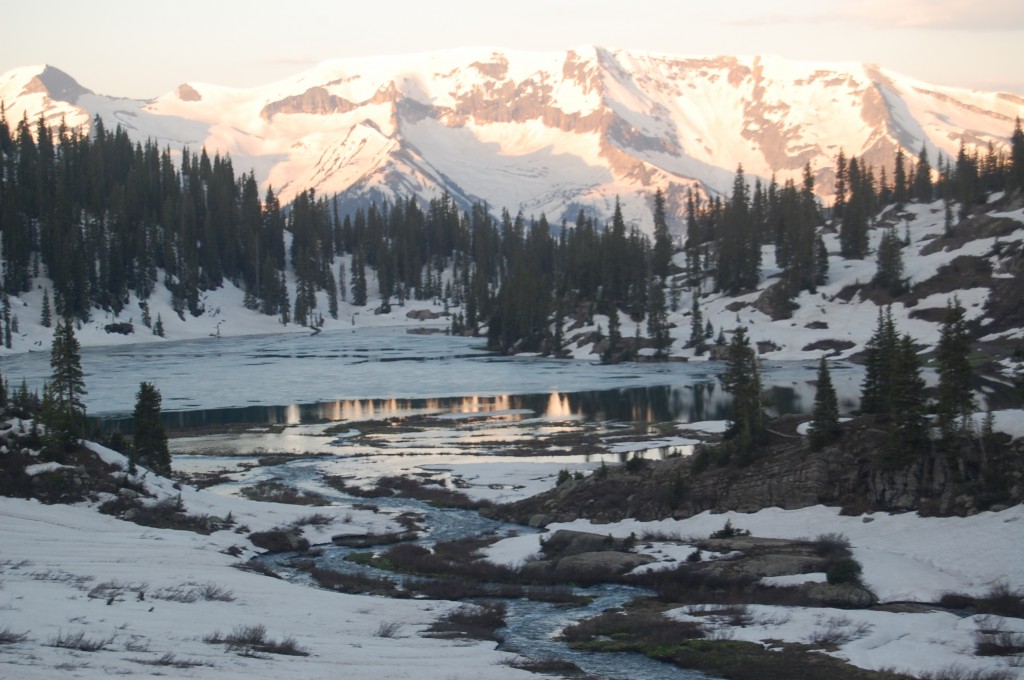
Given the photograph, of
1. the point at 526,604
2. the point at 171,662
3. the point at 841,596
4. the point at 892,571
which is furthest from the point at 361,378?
the point at 171,662

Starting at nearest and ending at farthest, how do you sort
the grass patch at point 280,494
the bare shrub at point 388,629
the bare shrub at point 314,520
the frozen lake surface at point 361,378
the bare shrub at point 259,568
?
the bare shrub at point 388,629 → the bare shrub at point 259,568 → the bare shrub at point 314,520 → the grass patch at point 280,494 → the frozen lake surface at point 361,378

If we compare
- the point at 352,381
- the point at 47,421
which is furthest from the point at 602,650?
the point at 352,381

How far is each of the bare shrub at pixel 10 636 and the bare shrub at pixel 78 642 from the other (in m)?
0.55

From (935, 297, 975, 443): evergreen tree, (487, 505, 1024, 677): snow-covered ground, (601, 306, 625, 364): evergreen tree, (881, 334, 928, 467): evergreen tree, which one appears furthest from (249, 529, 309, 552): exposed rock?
(601, 306, 625, 364): evergreen tree

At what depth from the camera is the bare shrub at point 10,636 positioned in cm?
2070

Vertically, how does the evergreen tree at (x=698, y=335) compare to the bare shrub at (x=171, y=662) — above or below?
below

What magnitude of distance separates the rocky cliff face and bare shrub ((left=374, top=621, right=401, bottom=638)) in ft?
58.3

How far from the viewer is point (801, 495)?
40562 millimetres

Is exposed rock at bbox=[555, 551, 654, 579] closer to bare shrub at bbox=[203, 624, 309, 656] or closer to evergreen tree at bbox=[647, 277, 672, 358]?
bare shrub at bbox=[203, 624, 309, 656]

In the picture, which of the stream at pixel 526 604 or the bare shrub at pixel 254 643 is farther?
the stream at pixel 526 604

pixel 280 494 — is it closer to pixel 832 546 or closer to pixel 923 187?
pixel 832 546

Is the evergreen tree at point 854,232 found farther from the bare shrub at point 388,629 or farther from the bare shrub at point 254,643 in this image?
the bare shrub at point 254,643

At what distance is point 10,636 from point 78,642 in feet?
4.37

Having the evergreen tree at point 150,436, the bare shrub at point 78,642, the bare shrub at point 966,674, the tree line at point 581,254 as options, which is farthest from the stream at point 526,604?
the tree line at point 581,254
